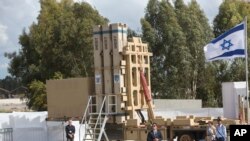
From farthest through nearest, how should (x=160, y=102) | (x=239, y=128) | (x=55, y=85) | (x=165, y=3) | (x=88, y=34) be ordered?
(x=88, y=34)
(x=165, y=3)
(x=160, y=102)
(x=55, y=85)
(x=239, y=128)

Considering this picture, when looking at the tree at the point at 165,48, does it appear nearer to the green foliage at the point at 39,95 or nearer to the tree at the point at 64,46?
the tree at the point at 64,46

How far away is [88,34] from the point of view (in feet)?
130

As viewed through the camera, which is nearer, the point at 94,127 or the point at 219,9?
the point at 94,127

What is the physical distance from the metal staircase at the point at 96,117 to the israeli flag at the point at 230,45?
20.2 ft

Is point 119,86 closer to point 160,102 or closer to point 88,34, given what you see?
point 160,102

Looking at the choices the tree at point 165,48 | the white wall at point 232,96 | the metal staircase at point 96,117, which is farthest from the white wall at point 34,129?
the tree at point 165,48

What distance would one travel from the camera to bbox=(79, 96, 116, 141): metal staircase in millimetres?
20188

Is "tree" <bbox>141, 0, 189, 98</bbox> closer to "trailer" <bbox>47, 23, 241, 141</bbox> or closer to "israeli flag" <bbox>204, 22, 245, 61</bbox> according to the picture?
"trailer" <bbox>47, 23, 241, 141</bbox>

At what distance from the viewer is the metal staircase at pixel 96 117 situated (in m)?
20.2

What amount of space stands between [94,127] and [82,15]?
22.6 meters

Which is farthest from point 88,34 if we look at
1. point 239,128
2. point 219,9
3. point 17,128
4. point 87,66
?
point 239,128

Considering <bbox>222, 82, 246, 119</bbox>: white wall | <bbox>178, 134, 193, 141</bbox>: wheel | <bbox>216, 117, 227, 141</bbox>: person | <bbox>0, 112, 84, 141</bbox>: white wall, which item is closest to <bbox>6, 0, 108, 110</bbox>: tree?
<bbox>0, 112, 84, 141</bbox>: white wall

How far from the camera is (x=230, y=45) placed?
16.0m

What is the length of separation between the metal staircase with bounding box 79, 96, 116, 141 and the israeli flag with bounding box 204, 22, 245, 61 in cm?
616
